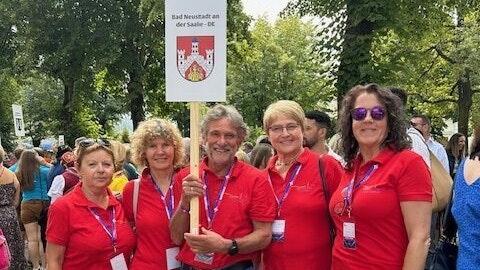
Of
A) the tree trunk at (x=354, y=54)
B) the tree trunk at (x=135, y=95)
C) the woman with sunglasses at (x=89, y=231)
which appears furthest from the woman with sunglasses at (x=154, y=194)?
the tree trunk at (x=135, y=95)

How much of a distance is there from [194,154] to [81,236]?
96 cm

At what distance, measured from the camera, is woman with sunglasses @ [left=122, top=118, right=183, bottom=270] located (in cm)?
394

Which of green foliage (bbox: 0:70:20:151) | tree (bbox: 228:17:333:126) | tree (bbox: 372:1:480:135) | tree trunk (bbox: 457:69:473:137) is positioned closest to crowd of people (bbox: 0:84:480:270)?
tree (bbox: 372:1:480:135)

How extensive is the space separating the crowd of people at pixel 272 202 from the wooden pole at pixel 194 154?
1.9 inches

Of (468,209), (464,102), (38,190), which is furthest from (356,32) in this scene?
(464,102)

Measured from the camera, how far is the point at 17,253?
726cm

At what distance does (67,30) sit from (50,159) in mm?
12966

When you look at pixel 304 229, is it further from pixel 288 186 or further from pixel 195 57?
pixel 195 57

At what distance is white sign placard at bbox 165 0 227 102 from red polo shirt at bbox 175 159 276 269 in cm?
59

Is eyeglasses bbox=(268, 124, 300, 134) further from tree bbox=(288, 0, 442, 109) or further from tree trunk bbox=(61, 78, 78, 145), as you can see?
tree trunk bbox=(61, 78, 78, 145)

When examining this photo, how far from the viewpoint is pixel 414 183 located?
3.27 meters

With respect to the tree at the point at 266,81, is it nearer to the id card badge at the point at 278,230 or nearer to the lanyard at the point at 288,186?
the lanyard at the point at 288,186

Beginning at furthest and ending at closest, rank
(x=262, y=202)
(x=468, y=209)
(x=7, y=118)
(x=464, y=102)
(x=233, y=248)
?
(x=7, y=118) < (x=464, y=102) < (x=262, y=202) < (x=233, y=248) < (x=468, y=209)

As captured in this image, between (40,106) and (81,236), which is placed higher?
(81,236)
